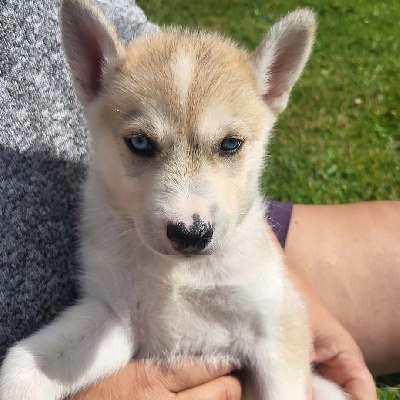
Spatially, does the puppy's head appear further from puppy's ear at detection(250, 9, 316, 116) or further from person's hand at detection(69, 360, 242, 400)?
person's hand at detection(69, 360, 242, 400)

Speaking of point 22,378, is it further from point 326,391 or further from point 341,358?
point 341,358

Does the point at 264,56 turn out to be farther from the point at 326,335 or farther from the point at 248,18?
the point at 248,18

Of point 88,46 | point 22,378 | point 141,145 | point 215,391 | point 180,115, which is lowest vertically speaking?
point 215,391

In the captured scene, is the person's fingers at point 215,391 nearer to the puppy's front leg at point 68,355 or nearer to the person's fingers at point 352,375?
the puppy's front leg at point 68,355

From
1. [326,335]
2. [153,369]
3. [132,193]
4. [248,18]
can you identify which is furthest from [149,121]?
[248,18]

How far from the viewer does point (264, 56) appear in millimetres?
2109

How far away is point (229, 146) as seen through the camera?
189cm

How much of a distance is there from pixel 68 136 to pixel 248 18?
5374mm

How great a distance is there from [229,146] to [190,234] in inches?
17.9

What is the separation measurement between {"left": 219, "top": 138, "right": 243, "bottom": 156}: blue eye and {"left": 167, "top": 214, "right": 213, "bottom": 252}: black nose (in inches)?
14.3

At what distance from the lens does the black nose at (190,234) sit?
1.60 m

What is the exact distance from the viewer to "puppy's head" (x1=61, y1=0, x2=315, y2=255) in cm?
169

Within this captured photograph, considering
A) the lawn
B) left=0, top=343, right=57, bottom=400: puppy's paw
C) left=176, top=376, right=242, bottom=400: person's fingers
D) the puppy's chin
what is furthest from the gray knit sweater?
the lawn

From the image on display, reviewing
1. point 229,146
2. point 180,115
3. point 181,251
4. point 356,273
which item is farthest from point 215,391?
point 356,273
